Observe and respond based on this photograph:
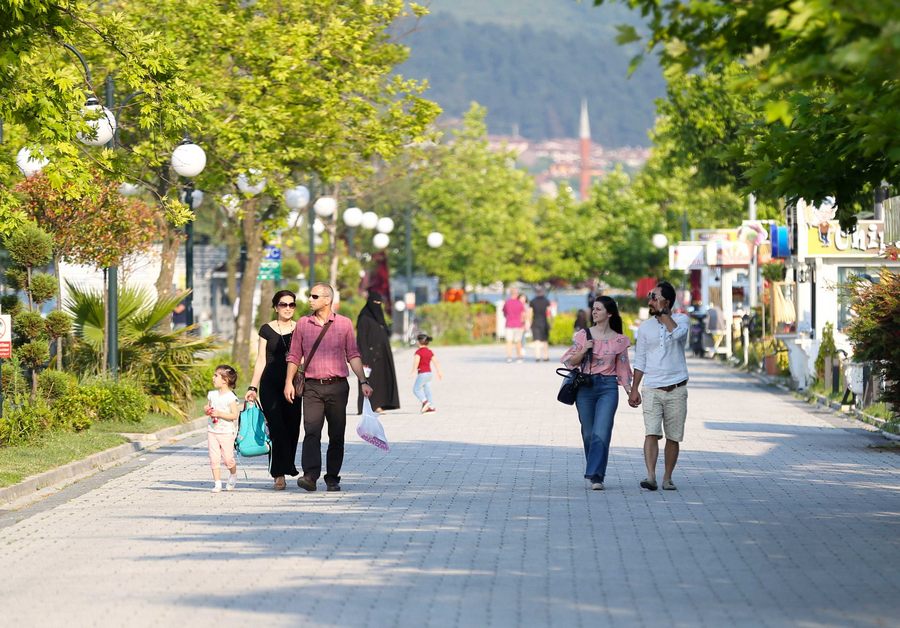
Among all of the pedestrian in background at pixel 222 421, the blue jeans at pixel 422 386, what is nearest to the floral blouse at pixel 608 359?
the pedestrian in background at pixel 222 421

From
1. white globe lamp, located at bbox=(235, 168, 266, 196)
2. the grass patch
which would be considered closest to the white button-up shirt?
the grass patch

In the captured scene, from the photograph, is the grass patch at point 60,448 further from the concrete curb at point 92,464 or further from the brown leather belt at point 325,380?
the brown leather belt at point 325,380

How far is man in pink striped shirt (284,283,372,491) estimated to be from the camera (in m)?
14.5

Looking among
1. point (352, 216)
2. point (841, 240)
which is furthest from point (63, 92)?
point (352, 216)

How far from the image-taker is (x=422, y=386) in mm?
26062

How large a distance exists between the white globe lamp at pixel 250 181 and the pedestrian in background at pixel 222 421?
12.7m

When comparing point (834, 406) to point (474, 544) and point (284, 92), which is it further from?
point (474, 544)

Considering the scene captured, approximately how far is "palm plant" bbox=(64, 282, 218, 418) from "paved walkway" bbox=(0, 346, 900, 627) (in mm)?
3992

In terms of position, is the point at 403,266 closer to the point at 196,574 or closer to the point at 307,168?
the point at 307,168

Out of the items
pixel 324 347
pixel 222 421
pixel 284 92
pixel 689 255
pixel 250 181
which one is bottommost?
pixel 222 421

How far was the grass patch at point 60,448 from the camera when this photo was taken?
50.2ft

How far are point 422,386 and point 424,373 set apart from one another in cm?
39

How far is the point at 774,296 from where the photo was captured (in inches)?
1412

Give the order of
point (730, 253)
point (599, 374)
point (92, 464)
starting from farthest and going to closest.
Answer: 1. point (730, 253)
2. point (92, 464)
3. point (599, 374)
